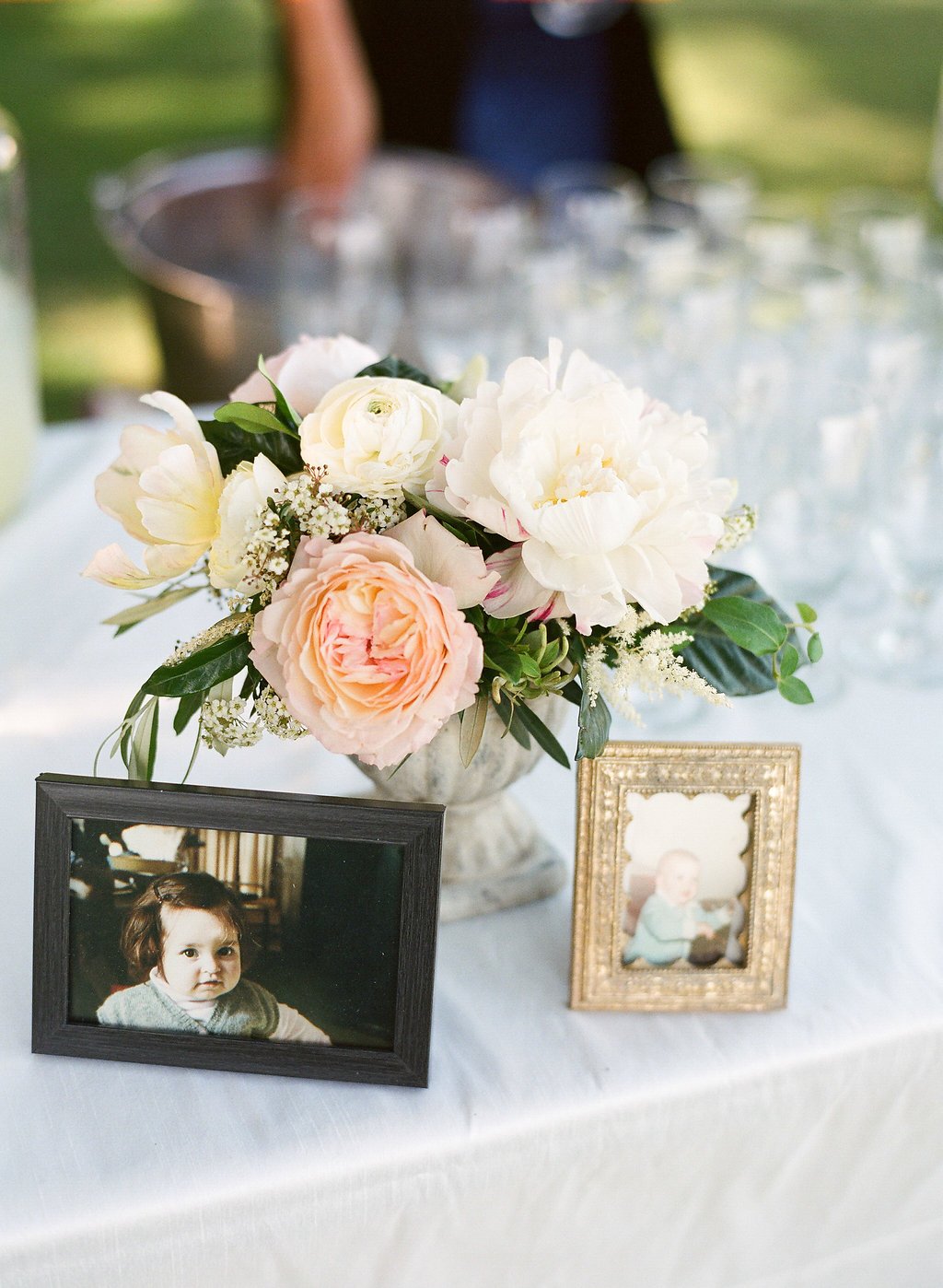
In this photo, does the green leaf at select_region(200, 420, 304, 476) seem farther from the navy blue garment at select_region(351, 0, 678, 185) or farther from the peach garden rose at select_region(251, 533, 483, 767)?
the navy blue garment at select_region(351, 0, 678, 185)

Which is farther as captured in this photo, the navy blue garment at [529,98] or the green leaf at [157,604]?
the navy blue garment at [529,98]

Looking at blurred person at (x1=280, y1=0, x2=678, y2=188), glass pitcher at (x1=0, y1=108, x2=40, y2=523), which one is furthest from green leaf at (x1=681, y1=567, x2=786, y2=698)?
blurred person at (x1=280, y1=0, x2=678, y2=188)

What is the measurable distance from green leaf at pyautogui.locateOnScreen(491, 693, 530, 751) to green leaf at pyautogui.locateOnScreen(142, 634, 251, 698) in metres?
0.14

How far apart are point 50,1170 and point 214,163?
190cm

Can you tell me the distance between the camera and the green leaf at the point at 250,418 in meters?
0.69

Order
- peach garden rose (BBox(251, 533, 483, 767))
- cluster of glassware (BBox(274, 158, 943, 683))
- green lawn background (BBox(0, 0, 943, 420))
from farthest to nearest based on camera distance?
1. green lawn background (BBox(0, 0, 943, 420))
2. cluster of glassware (BBox(274, 158, 943, 683))
3. peach garden rose (BBox(251, 533, 483, 767))

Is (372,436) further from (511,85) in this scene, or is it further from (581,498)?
(511,85)

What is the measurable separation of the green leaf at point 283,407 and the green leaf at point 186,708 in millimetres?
153

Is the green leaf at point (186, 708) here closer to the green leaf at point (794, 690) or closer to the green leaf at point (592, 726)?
the green leaf at point (592, 726)

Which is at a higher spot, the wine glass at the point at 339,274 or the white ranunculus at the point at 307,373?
the wine glass at the point at 339,274

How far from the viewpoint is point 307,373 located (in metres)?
0.75

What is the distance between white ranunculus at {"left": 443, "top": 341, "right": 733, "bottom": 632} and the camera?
63 cm

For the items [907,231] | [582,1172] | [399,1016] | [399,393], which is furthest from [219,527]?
[907,231]

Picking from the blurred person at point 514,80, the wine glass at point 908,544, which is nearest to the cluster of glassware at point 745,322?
the wine glass at point 908,544
